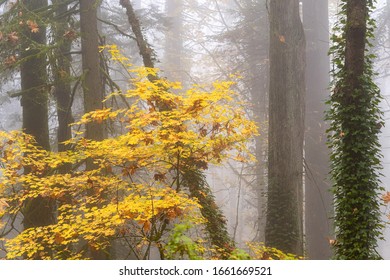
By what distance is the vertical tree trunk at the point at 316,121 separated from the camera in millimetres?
11984

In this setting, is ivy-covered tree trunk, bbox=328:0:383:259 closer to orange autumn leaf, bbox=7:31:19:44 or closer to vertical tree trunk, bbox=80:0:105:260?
vertical tree trunk, bbox=80:0:105:260

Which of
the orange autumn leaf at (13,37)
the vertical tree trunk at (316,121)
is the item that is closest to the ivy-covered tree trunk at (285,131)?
the vertical tree trunk at (316,121)

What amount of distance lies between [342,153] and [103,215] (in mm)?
3645

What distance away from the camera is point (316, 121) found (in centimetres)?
1304

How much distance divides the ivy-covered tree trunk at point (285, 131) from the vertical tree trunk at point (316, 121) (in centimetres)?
407

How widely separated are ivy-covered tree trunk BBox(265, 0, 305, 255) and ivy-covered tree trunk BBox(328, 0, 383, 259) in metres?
2.22

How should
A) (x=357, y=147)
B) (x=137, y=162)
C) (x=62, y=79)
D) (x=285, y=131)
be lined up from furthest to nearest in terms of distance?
(x=285, y=131)
(x=62, y=79)
(x=137, y=162)
(x=357, y=147)

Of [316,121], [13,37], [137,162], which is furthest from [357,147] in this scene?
[316,121]

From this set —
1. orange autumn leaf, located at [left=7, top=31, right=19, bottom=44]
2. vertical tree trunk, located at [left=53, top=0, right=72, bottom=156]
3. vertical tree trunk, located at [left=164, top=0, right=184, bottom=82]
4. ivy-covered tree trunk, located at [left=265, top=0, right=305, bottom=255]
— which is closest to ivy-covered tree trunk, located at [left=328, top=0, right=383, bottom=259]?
ivy-covered tree trunk, located at [left=265, top=0, right=305, bottom=255]

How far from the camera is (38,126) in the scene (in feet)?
29.4

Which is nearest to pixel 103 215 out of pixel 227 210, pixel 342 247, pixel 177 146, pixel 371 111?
pixel 177 146

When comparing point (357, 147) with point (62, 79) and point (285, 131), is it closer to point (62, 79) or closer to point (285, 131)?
point (285, 131)

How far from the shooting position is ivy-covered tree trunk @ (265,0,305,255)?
790cm

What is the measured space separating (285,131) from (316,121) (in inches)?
210
